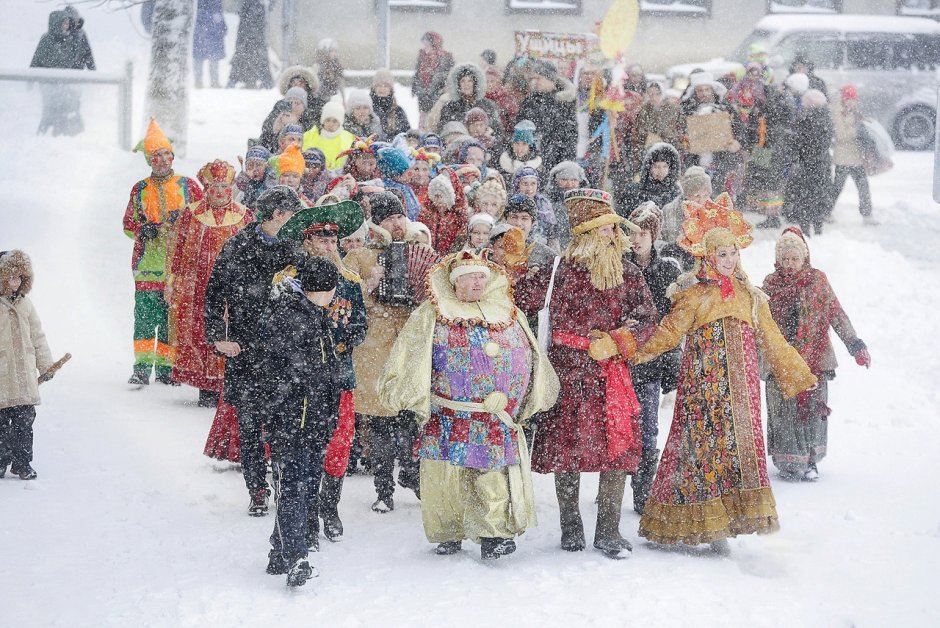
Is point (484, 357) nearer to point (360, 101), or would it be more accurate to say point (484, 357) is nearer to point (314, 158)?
point (314, 158)

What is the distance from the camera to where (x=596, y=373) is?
646cm

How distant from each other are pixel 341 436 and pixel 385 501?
82cm

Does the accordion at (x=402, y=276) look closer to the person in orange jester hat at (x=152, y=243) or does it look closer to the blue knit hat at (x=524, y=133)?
the person in orange jester hat at (x=152, y=243)

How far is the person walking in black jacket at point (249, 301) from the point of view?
6.86 meters

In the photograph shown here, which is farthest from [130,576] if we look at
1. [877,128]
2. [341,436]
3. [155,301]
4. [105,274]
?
[877,128]

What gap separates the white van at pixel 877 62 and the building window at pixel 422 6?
5597mm

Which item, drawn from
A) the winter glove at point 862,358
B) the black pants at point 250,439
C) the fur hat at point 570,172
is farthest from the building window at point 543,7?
the black pants at point 250,439

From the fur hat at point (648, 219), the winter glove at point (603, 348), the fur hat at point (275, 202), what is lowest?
the winter glove at point (603, 348)

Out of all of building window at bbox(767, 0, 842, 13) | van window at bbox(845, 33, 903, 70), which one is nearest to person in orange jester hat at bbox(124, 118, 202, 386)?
van window at bbox(845, 33, 903, 70)

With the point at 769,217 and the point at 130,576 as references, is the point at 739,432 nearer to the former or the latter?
the point at 130,576

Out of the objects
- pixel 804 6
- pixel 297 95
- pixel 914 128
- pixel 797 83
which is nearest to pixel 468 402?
pixel 297 95

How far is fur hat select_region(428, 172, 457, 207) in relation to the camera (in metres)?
8.72

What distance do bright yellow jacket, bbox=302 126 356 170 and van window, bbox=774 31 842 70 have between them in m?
12.3

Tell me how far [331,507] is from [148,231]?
12.2 ft
